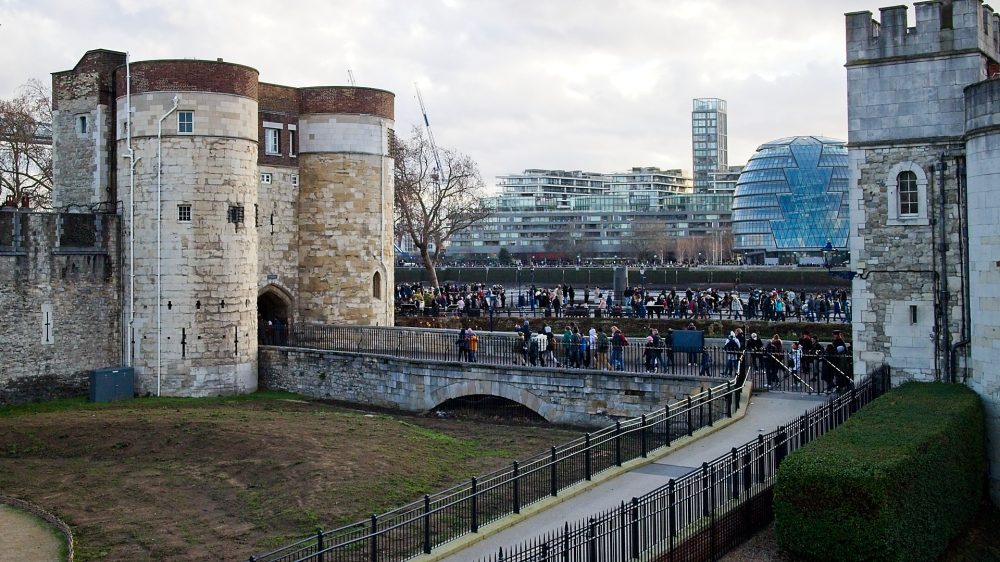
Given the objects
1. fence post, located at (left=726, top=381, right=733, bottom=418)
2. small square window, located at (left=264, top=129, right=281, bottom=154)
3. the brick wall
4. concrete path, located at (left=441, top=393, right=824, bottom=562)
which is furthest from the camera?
the brick wall

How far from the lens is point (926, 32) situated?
72.4 ft

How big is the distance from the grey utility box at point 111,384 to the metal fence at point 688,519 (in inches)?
854

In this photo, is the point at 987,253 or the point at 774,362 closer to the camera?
the point at 987,253

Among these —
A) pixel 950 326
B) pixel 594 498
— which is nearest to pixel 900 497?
pixel 594 498

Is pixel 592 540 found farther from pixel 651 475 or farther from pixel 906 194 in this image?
pixel 906 194

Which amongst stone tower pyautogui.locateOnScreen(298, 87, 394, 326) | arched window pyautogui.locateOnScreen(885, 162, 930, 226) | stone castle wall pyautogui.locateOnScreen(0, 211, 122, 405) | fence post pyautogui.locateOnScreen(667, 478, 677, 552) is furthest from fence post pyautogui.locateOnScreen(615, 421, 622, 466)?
stone tower pyautogui.locateOnScreen(298, 87, 394, 326)

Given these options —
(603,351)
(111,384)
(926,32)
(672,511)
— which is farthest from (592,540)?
(111,384)

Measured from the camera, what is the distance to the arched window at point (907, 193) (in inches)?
867

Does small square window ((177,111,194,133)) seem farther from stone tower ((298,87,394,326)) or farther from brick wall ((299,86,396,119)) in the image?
brick wall ((299,86,396,119))

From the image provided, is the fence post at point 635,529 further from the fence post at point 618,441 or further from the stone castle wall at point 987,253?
the stone castle wall at point 987,253

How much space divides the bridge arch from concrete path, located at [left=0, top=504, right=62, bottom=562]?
43.9ft

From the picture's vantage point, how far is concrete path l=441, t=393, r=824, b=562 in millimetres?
14328

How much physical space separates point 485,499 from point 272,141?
75.2 feet

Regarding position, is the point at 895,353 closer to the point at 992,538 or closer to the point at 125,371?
the point at 992,538
